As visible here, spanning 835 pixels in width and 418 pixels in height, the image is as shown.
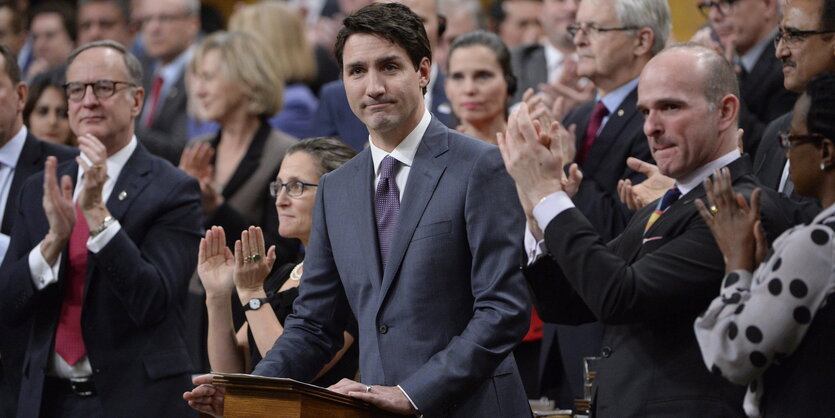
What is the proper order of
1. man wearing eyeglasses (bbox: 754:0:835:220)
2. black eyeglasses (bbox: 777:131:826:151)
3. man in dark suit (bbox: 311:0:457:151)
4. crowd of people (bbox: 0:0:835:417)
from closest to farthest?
black eyeglasses (bbox: 777:131:826:151) < crowd of people (bbox: 0:0:835:417) < man wearing eyeglasses (bbox: 754:0:835:220) < man in dark suit (bbox: 311:0:457:151)

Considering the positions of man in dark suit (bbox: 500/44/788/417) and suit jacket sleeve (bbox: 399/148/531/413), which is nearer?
man in dark suit (bbox: 500/44/788/417)

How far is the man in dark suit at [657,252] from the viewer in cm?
296

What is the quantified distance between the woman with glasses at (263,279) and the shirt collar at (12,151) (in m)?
1.23

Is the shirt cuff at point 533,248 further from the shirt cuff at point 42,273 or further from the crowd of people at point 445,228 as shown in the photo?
the shirt cuff at point 42,273

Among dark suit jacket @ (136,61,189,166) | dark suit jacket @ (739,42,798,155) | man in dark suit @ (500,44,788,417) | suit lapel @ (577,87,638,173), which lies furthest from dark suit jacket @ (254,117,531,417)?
dark suit jacket @ (136,61,189,166)

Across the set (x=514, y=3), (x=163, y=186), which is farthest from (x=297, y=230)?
(x=514, y=3)

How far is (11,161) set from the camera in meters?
4.96

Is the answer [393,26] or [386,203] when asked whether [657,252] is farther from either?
[393,26]

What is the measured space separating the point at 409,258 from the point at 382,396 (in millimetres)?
389

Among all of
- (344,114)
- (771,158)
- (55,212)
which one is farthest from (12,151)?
(771,158)

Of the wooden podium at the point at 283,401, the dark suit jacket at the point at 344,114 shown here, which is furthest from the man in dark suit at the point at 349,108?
the wooden podium at the point at 283,401

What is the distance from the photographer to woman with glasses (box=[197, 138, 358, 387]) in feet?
13.1

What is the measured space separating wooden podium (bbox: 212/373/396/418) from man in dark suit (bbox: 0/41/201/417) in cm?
136

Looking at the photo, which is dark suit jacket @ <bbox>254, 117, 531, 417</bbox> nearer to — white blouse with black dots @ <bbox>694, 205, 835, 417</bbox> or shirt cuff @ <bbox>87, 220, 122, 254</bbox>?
white blouse with black dots @ <bbox>694, 205, 835, 417</bbox>
